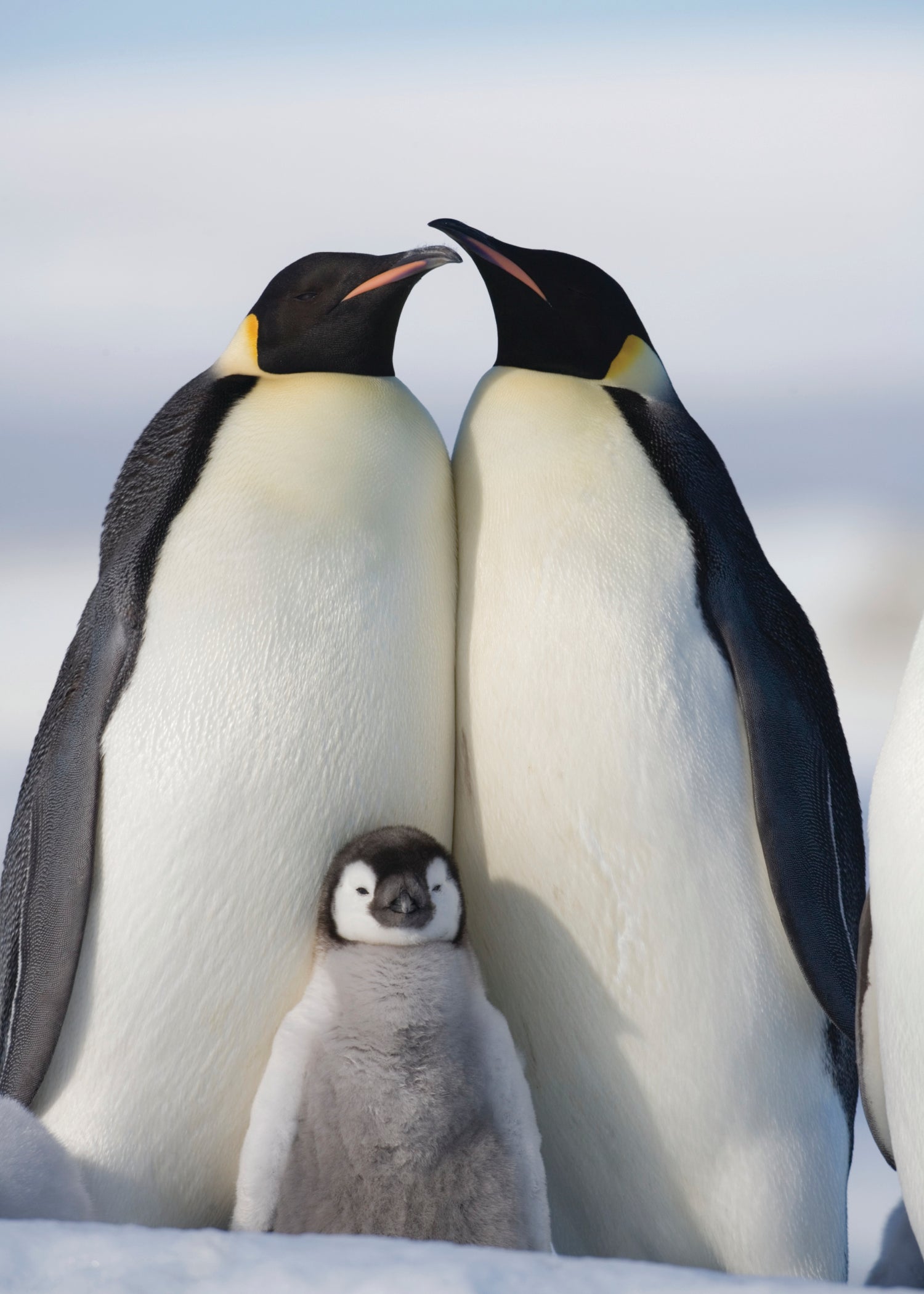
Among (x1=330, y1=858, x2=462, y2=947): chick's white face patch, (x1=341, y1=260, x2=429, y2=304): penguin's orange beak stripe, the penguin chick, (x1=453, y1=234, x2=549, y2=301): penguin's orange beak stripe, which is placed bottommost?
the penguin chick

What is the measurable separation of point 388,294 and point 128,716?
659mm

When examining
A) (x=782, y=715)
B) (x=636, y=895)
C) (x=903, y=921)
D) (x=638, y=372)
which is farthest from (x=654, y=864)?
(x=638, y=372)

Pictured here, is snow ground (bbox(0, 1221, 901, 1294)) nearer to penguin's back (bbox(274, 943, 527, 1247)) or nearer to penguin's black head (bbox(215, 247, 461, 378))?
penguin's back (bbox(274, 943, 527, 1247))

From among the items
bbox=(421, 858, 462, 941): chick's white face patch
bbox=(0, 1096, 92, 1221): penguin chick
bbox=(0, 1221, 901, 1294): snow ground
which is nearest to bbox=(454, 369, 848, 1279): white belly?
bbox=(421, 858, 462, 941): chick's white face patch

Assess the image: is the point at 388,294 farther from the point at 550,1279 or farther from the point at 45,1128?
the point at 550,1279

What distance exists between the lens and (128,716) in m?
1.93

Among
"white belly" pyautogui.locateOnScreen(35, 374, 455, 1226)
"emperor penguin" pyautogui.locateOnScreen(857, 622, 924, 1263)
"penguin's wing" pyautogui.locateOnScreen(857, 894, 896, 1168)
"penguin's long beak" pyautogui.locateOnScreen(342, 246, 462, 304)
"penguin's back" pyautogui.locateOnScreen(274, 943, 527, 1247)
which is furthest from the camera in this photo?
"penguin's long beak" pyautogui.locateOnScreen(342, 246, 462, 304)

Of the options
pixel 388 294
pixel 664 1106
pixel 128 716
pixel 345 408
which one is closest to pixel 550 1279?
pixel 664 1106

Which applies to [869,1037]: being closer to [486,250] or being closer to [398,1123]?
[398,1123]

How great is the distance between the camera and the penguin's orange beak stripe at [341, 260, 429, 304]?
2062 millimetres

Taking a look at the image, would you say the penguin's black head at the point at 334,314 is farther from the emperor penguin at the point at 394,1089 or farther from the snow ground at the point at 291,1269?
the snow ground at the point at 291,1269

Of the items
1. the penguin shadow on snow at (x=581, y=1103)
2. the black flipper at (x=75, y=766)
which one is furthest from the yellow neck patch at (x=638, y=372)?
the penguin shadow on snow at (x=581, y=1103)

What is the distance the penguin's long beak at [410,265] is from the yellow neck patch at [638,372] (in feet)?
0.91

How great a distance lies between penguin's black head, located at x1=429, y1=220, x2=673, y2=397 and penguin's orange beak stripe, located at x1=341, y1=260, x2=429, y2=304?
0.13 meters
